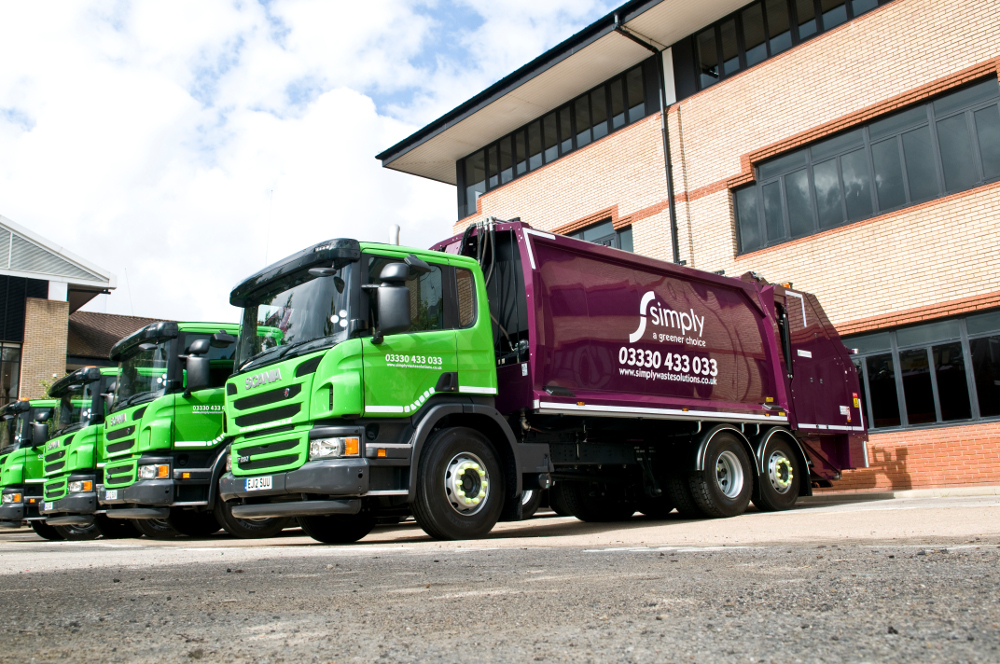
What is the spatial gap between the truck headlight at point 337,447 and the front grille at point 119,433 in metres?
4.74

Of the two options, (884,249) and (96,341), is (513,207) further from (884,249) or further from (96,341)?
(96,341)

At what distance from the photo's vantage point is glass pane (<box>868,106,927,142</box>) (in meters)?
14.5

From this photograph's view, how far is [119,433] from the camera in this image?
438 inches

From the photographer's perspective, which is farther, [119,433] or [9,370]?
[9,370]

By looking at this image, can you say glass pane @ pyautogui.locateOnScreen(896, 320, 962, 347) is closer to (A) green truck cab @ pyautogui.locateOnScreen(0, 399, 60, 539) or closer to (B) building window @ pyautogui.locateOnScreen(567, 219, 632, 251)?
(B) building window @ pyautogui.locateOnScreen(567, 219, 632, 251)

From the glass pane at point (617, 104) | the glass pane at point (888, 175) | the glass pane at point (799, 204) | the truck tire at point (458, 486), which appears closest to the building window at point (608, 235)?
the glass pane at point (617, 104)

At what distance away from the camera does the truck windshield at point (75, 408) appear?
1305cm

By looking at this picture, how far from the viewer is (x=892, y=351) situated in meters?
14.8

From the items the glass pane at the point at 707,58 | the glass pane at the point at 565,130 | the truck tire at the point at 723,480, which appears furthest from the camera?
the glass pane at the point at 565,130

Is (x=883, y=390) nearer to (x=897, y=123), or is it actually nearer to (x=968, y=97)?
(x=897, y=123)

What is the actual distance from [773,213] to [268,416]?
1219 cm

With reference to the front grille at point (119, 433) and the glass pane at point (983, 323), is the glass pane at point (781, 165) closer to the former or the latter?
the glass pane at point (983, 323)

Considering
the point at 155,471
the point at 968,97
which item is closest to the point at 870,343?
the point at 968,97

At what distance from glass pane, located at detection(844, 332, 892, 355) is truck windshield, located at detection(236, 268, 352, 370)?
11053 mm
